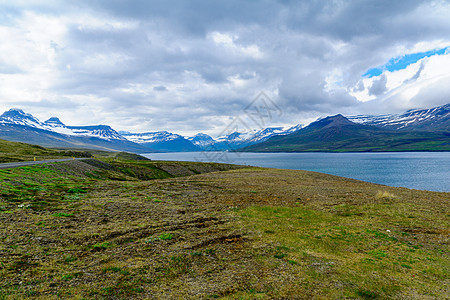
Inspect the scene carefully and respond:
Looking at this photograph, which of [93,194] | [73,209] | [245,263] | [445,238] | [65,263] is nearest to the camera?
[65,263]

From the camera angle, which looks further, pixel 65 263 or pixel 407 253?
pixel 407 253

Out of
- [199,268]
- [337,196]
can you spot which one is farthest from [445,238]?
[199,268]

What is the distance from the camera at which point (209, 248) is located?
47.5 ft

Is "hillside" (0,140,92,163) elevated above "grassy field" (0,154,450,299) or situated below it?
above

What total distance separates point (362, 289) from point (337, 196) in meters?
24.2

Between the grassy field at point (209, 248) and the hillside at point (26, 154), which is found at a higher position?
the hillside at point (26, 154)

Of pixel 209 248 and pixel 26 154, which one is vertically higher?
pixel 26 154

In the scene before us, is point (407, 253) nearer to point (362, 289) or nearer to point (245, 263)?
point (362, 289)

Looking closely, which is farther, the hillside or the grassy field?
the hillside

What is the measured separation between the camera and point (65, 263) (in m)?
11.7

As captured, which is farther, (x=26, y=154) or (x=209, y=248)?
(x=26, y=154)

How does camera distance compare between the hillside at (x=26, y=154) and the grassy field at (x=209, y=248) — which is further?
the hillside at (x=26, y=154)

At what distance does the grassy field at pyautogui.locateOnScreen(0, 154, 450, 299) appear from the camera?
33.7 ft

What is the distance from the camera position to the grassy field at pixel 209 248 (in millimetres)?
10281
